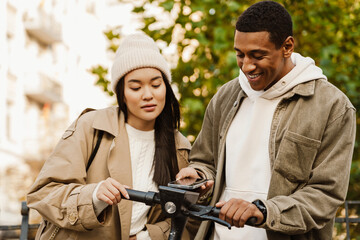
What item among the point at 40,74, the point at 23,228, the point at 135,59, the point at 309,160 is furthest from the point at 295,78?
Answer: the point at 40,74

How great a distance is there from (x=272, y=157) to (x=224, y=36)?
3049 mm

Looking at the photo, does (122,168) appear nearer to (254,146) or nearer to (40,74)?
(254,146)

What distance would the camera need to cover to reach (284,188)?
2.71 m

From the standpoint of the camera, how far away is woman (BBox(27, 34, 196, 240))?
113 inches

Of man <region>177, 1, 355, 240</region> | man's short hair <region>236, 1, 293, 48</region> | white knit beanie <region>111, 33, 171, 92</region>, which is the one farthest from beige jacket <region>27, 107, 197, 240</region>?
man's short hair <region>236, 1, 293, 48</region>

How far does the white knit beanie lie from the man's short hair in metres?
0.66

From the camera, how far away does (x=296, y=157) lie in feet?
8.91

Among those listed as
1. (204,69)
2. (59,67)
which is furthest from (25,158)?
(204,69)

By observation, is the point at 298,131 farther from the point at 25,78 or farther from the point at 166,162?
the point at 25,78

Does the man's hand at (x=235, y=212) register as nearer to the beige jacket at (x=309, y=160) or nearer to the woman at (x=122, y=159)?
the beige jacket at (x=309, y=160)

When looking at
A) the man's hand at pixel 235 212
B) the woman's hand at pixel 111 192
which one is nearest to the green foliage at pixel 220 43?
the woman's hand at pixel 111 192

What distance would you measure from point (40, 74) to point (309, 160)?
78.6ft

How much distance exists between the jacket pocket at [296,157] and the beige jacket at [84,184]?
0.79 metres

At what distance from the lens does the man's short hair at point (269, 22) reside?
8.98 ft
